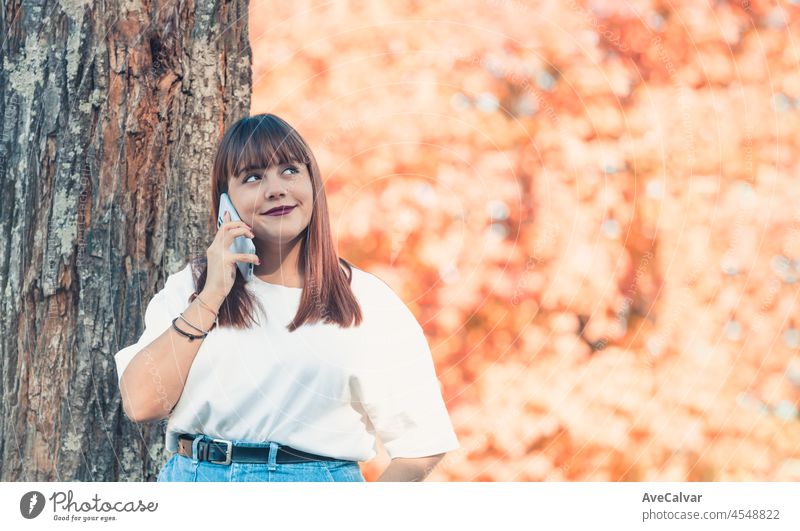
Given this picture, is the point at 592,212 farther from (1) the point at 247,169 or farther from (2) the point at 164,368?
(2) the point at 164,368

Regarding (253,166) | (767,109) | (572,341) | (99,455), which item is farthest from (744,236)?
(99,455)

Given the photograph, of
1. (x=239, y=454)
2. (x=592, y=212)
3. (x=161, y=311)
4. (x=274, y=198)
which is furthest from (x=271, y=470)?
(x=592, y=212)

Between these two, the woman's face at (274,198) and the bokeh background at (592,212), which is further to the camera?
the bokeh background at (592,212)

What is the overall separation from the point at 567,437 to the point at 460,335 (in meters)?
0.49

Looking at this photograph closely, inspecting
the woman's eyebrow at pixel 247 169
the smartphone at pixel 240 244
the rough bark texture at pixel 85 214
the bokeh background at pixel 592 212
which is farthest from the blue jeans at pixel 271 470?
the bokeh background at pixel 592 212

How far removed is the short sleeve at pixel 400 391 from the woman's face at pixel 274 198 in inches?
8.5

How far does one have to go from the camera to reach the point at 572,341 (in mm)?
2299

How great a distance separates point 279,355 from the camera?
→ 58.3 inches

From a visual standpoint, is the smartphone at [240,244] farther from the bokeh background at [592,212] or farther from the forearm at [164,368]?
the bokeh background at [592,212]

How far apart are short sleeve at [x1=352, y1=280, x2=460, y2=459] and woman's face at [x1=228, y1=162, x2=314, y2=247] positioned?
0.22 meters

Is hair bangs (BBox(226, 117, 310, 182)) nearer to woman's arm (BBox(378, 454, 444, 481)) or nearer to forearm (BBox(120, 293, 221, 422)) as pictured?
forearm (BBox(120, 293, 221, 422))
